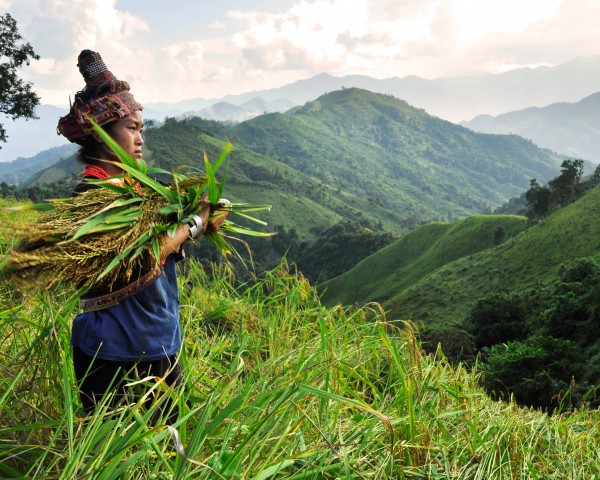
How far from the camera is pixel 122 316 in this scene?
208cm

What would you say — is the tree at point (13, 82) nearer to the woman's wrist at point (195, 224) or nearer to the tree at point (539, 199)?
the woman's wrist at point (195, 224)

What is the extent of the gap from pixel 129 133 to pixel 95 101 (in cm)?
22

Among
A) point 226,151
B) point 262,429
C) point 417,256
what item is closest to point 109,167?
point 226,151

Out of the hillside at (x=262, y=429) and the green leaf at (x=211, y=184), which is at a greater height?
the green leaf at (x=211, y=184)

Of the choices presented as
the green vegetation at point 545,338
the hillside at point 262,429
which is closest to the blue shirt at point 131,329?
the hillside at point 262,429

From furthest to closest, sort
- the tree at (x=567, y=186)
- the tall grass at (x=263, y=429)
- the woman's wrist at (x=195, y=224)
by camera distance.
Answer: the tree at (x=567, y=186) → the woman's wrist at (x=195, y=224) → the tall grass at (x=263, y=429)

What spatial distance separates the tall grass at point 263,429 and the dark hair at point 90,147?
2.48 feet

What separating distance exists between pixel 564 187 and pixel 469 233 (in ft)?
51.3

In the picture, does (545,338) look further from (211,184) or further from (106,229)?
(106,229)

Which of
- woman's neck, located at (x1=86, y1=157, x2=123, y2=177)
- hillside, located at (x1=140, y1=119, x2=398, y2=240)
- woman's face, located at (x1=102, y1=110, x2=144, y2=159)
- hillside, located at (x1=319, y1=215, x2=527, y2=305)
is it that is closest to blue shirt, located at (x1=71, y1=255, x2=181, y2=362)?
woman's neck, located at (x1=86, y1=157, x2=123, y2=177)

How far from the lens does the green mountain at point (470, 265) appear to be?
5053 centimetres

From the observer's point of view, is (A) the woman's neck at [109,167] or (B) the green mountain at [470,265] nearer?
(A) the woman's neck at [109,167]

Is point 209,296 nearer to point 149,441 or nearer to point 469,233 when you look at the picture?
point 149,441

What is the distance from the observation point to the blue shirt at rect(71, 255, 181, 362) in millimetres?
2033
